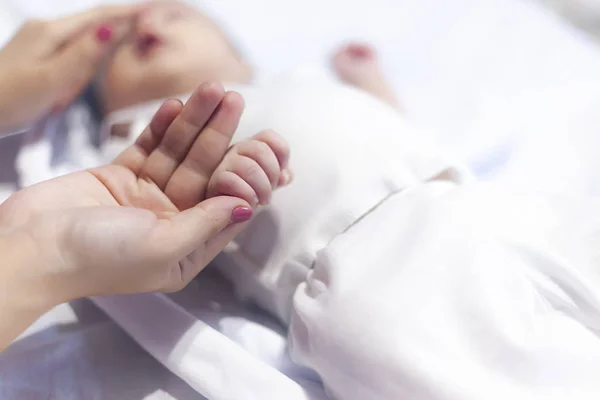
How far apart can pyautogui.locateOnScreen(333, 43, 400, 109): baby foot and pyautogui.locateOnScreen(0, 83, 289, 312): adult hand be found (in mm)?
389

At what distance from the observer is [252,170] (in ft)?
1.73

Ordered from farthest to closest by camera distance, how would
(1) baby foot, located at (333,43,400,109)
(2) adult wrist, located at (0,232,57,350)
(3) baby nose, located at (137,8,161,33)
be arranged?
(1) baby foot, located at (333,43,400,109), (3) baby nose, located at (137,8,161,33), (2) adult wrist, located at (0,232,57,350)

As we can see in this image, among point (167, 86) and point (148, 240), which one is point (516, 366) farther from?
point (167, 86)

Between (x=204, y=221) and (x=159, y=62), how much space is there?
1.22 ft

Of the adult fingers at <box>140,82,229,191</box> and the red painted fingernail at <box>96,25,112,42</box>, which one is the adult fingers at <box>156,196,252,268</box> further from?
the red painted fingernail at <box>96,25,112,42</box>

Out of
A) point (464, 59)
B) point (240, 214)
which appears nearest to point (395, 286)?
point (240, 214)

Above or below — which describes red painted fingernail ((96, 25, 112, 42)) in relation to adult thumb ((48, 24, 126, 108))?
above

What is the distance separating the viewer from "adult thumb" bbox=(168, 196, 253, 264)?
472mm

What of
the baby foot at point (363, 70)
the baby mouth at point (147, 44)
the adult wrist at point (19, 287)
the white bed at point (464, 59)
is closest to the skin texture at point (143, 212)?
the adult wrist at point (19, 287)

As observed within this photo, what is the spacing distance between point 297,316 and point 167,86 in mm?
406

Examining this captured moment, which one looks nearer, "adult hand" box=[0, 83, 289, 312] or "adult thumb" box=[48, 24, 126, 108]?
"adult hand" box=[0, 83, 289, 312]

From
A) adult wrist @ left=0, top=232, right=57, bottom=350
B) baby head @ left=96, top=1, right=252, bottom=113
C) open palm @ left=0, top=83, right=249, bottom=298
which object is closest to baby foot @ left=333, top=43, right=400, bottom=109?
baby head @ left=96, top=1, right=252, bottom=113

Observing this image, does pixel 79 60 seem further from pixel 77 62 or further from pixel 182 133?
pixel 182 133

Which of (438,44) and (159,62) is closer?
(159,62)
